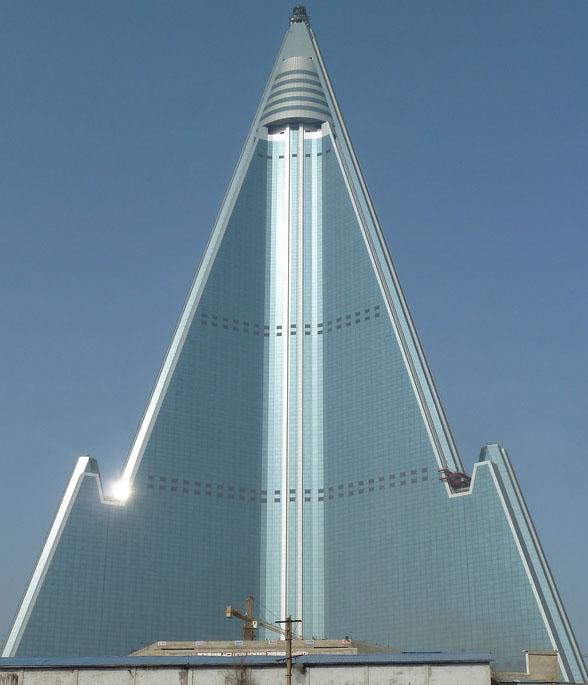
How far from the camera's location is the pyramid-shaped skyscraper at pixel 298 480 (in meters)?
50.5

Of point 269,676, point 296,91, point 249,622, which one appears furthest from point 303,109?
point 269,676

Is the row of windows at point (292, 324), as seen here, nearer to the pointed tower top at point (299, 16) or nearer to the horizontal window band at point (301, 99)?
the horizontal window band at point (301, 99)

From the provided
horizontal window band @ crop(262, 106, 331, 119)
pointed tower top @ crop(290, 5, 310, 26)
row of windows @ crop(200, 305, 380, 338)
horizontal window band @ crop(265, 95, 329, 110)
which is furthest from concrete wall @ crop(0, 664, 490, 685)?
pointed tower top @ crop(290, 5, 310, 26)

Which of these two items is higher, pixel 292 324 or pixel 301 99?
pixel 301 99

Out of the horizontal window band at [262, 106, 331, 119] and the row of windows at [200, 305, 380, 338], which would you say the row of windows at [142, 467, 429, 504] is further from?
the horizontal window band at [262, 106, 331, 119]

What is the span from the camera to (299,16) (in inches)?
2940

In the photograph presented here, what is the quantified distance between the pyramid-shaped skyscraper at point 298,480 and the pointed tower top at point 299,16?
655cm

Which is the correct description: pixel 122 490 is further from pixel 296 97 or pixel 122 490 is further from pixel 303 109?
pixel 296 97

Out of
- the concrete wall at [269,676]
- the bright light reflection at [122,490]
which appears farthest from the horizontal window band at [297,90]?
the concrete wall at [269,676]

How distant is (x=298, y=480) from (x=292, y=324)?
10247 mm

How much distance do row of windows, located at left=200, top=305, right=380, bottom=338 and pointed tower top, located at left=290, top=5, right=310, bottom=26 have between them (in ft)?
80.7

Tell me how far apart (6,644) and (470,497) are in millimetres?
24111

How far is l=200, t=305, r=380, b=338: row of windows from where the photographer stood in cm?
6109

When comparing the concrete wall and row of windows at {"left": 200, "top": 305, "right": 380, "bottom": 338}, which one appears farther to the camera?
row of windows at {"left": 200, "top": 305, "right": 380, "bottom": 338}
